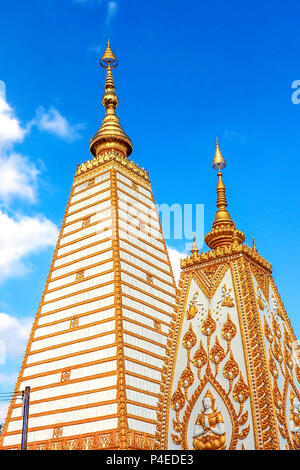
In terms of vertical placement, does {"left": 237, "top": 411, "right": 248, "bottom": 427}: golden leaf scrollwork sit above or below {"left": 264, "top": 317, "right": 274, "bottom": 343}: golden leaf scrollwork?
below

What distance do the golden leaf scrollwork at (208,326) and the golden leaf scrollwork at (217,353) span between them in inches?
14.4

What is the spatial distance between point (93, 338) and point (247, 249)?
1833 cm

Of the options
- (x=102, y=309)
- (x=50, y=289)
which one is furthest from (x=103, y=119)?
(x=102, y=309)

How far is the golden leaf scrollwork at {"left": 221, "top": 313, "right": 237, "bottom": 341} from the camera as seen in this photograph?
49.6 ft

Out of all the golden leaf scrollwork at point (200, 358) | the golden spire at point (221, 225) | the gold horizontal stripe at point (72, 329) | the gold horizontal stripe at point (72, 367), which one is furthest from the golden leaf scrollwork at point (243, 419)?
the gold horizontal stripe at point (72, 329)

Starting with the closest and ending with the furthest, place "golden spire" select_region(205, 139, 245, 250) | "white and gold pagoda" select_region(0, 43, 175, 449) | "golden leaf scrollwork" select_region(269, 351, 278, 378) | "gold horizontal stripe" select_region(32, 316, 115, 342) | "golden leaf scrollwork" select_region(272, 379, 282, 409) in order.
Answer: "golden leaf scrollwork" select_region(272, 379, 282, 409), "golden leaf scrollwork" select_region(269, 351, 278, 378), "golden spire" select_region(205, 139, 245, 250), "white and gold pagoda" select_region(0, 43, 175, 449), "gold horizontal stripe" select_region(32, 316, 115, 342)

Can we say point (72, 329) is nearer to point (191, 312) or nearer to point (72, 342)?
point (72, 342)

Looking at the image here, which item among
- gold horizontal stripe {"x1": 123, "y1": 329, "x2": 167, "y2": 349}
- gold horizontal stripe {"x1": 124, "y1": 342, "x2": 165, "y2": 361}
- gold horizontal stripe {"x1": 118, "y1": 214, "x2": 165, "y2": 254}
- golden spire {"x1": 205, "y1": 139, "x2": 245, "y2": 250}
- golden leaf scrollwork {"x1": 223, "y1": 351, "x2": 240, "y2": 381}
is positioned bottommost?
golden leaf scrollwork {"x1": 223, "y1": 351, "x2": 240, "y2": 381}

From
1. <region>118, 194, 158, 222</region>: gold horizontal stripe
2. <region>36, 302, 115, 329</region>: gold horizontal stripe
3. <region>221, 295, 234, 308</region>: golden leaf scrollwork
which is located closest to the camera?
<region>221, 295, 234, 308</region>: golden leaf scrollwork

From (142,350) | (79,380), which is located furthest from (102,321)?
(79,380)

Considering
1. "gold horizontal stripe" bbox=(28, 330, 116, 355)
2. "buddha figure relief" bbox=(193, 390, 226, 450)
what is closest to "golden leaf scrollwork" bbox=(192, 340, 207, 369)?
"buddha figure relief" bbox=(193, 390, 226, 450)

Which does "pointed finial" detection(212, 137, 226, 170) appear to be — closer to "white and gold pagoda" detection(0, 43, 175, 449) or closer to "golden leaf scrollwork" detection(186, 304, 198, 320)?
"golden leaf scrollwork" detection(186, 304, 198, 320)

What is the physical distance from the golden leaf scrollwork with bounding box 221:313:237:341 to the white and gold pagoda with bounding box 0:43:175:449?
1457cm

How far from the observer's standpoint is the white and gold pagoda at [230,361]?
1400cm
